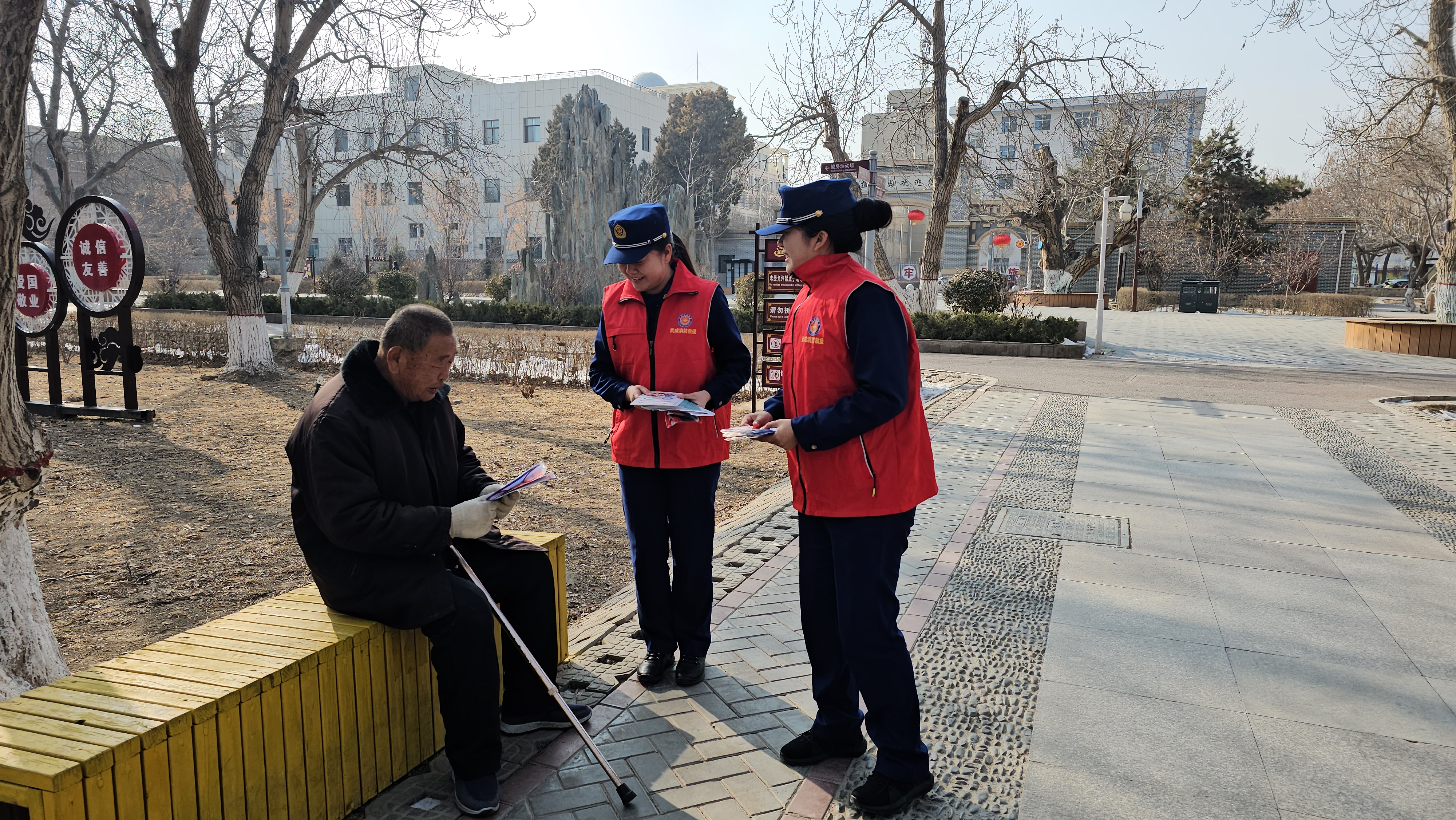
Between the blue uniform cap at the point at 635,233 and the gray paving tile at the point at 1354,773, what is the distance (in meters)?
2.88

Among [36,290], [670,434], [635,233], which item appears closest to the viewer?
[635,233]

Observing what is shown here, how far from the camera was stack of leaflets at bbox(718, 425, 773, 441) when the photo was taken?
2873 millimetres

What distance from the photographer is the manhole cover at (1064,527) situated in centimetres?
579

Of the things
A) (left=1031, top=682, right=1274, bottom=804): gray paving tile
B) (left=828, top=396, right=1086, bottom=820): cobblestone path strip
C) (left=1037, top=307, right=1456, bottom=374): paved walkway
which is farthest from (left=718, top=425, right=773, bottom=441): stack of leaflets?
(left=1037, top=307, right=1456, bottom=374): paved walkway

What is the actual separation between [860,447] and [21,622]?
316 centimetres

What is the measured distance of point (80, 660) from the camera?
3.96m

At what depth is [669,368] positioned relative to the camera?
369 cm

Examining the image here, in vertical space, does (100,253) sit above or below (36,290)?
above

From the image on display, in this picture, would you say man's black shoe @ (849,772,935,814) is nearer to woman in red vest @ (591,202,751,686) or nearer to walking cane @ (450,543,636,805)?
walking cane @ (450,543,636,805)

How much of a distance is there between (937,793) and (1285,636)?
230cm

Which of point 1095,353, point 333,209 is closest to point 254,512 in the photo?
point 1095,353

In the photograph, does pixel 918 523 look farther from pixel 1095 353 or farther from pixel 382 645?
pixel 1095 353

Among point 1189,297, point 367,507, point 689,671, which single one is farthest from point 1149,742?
point 1189,297

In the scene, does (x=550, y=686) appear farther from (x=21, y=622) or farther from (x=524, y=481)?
(x=21, y=622)
